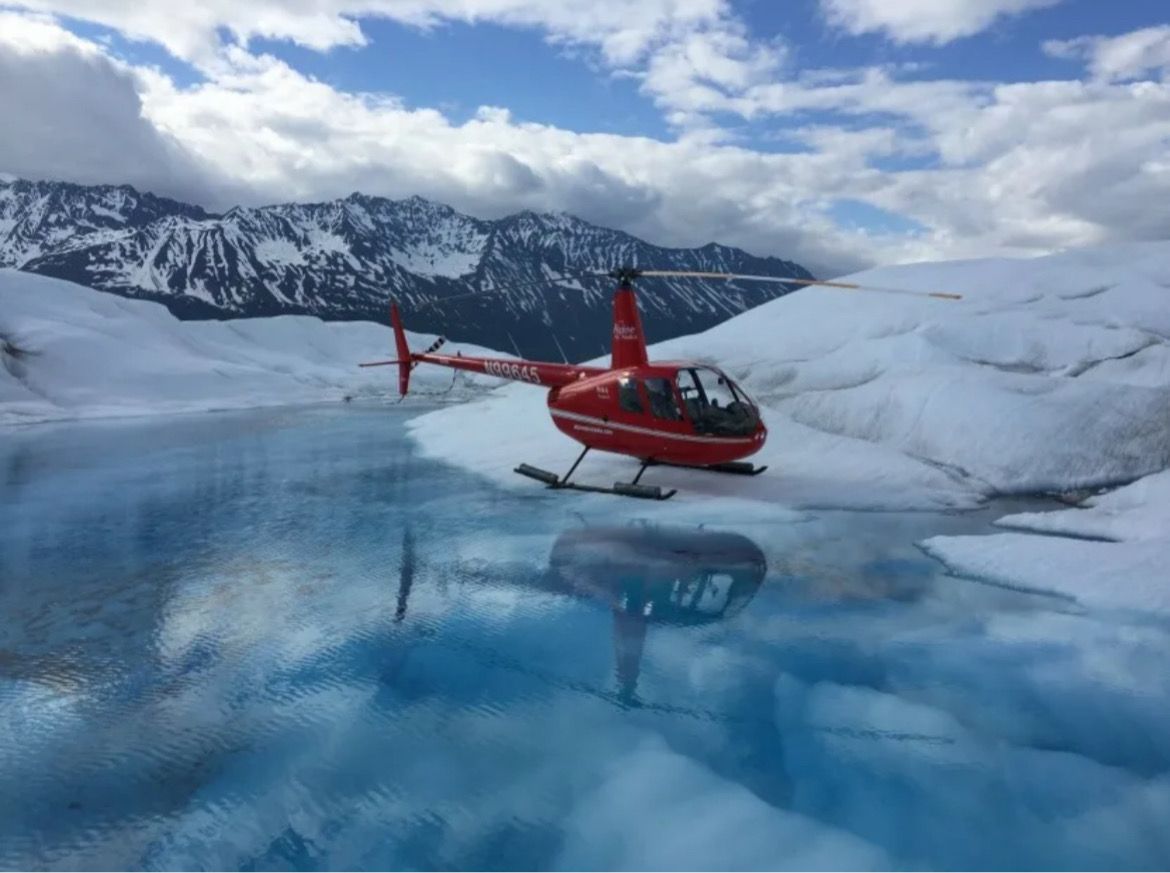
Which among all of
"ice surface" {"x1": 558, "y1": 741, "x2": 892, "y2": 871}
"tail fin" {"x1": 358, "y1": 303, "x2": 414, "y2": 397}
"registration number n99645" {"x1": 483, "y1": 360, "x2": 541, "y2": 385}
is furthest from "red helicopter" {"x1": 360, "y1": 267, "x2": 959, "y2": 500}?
"ice surface" {"x1": 558, "y1": 741, "x2": 892, "y2": 871}

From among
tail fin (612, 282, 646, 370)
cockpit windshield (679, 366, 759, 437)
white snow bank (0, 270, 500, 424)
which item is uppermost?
tail fin (612, 282, 646, 370)

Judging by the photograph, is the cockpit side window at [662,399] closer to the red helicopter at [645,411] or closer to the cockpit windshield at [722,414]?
the red helicopter at [645,411]

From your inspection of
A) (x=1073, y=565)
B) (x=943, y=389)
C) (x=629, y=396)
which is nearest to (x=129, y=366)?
(x=629, y=396)

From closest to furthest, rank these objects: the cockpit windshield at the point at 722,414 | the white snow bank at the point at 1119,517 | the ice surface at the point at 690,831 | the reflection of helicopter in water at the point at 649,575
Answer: the ice surface at the point at 690,831 < the reflection of helicopter in water at the point at 649,575 < the white snow bank at the point at 1119,517 < the cockpit windshield at the point at 722,414

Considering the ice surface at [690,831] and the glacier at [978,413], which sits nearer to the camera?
the ice surface at [690,831]

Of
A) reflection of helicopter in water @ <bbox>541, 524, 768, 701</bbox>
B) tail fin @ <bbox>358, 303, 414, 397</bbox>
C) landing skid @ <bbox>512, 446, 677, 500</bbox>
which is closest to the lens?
reflection of helicopter in water @ <bbox>541, 524, 768, 701</bbox>

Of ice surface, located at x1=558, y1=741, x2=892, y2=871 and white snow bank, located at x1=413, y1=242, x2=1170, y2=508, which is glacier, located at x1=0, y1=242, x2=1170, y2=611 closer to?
white snow bank, located at x1=413, y1=242, x2=1170, y2=508

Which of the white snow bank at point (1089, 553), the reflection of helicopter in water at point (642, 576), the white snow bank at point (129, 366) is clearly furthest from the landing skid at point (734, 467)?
the white snow bank at point (129, 366)
